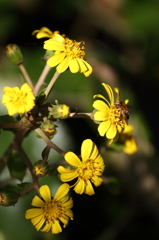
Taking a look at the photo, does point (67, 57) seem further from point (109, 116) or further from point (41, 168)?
point (41, 168)

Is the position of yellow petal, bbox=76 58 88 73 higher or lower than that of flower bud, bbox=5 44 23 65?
higher

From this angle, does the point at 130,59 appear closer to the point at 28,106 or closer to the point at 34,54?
the point at 34,54

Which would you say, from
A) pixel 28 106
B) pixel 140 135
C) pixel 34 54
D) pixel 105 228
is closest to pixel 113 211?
pixel 105 228

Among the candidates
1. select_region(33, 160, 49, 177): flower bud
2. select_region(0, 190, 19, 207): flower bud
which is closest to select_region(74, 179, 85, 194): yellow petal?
select_region(33, 160, 49, 177): flower bud

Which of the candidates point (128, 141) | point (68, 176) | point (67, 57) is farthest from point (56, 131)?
point (128, 141)

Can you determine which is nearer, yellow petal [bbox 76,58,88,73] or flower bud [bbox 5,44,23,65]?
yellow petal [bbox 76,58,88,73]

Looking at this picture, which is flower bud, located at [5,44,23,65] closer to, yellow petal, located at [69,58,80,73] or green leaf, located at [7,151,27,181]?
yellow petal, located at [69,58,80,73]

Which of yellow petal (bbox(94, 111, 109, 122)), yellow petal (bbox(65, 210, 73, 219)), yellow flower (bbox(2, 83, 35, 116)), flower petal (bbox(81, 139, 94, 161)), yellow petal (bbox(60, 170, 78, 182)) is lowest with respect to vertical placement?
yellow petal (bbox(65, 210, 73, 219))
